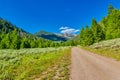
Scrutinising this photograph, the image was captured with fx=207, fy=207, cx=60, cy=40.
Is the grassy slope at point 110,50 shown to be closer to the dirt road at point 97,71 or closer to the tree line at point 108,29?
the dirt road at point 97,71

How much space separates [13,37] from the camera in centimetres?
9875

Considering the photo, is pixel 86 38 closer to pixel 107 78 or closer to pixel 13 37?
pixel 13 37

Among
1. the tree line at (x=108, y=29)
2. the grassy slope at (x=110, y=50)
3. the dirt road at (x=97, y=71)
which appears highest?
the tree line at (x=108, y=29)

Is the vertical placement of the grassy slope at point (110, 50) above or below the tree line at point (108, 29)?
below

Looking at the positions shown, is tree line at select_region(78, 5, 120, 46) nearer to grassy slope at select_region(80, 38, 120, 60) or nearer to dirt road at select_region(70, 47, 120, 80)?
grassy slope at select_region(80, 38, 120, 60)

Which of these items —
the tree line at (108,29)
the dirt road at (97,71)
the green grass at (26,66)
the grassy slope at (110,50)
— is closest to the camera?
the dirt road at (97,71)

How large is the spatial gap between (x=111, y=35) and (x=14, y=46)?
46418 mm

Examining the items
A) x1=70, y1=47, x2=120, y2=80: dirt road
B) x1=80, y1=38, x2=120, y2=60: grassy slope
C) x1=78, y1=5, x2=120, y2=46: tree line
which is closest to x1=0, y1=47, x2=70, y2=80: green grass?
x1=70, y1=47, x2=120, y2=80: dirt road

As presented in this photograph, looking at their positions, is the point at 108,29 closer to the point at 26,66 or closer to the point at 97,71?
the point at 26,66

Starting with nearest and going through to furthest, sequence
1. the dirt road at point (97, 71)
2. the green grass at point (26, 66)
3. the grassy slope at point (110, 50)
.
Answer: the dirt road at point (97, 71), the green grass at point (26, 66), the grassy slope at point (110, 50)

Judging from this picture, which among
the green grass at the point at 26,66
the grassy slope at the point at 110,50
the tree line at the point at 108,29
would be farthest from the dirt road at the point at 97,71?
the tree line at the point at 108,29

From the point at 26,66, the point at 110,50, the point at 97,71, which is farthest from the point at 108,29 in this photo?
the point at 97,71


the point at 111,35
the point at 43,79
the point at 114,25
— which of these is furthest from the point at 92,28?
the point at 43,79

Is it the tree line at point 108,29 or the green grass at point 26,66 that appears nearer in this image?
the green grass at point 26,66
